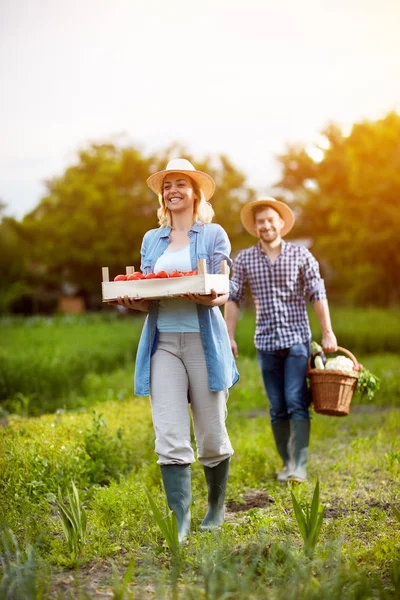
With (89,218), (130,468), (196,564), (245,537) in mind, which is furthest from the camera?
(89,218)

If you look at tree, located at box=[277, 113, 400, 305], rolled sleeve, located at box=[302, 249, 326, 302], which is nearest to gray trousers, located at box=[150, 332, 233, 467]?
rolled sleeve, located at box=[302, 249, 326, 302]

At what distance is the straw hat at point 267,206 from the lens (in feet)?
20.8

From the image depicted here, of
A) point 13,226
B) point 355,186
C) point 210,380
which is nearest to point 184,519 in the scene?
point 210,380

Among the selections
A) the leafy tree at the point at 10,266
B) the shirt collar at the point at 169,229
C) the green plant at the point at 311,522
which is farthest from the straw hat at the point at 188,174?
the leafy tree at the point at 10,266

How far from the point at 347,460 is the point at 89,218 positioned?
910 inches

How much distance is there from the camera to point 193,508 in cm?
521

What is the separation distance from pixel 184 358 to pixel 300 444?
202 cm

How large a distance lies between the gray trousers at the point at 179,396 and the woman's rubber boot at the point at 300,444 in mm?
1691

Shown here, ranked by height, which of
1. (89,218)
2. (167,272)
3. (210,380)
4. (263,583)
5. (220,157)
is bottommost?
(263,583)

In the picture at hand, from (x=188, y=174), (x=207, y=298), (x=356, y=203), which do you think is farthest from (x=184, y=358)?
(x=356, y=203)

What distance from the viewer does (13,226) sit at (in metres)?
30.8

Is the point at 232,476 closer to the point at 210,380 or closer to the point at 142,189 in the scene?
the point at 210,380

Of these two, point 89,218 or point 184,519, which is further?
point 89,218

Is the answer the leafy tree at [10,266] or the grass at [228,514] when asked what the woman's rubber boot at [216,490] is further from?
the leafy tree at [10,266]
